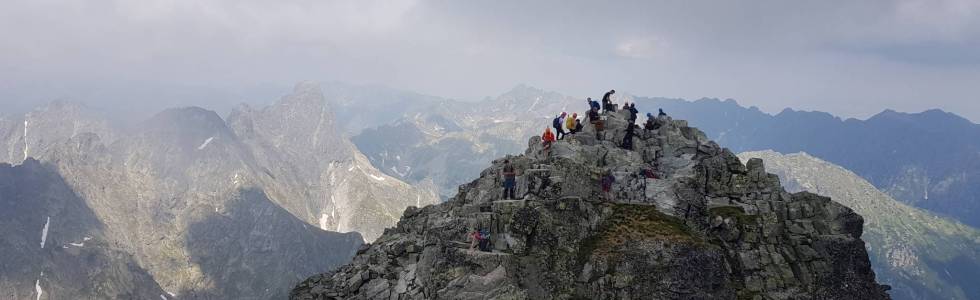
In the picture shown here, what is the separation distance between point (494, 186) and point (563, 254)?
1577 cm

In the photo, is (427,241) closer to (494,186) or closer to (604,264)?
(494,186)

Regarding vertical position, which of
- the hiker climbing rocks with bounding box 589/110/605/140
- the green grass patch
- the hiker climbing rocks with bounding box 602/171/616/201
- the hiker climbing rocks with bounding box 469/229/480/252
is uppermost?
the hiker climbing rocks with bounding box 589/110/605/140

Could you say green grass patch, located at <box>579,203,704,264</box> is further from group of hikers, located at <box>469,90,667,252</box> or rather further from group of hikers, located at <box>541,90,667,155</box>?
group of hikers, located at <box>541,90,667,155</box>

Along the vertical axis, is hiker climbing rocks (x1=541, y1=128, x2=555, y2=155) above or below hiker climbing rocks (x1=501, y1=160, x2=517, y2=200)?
above

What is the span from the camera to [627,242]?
142 ft

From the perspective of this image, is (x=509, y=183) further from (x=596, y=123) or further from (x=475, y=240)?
(x=596, y=123)

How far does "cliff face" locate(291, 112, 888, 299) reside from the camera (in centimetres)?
4138

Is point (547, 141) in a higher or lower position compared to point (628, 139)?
lower

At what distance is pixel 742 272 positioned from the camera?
46.2 metres

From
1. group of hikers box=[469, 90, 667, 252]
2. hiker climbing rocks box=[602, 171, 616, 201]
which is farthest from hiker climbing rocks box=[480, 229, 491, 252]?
hiker climbing rocks box=[602, 171, 616, 201]

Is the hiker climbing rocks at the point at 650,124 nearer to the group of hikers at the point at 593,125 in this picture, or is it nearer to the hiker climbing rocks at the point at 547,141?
the group of hikers at the point at 593,125

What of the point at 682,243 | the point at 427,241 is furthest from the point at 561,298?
the point at 427,241

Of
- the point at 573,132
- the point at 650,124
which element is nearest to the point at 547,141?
the point at 573,132

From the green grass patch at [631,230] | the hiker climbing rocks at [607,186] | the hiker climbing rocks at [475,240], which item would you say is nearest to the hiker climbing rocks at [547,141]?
the hiker climbing rocks at [607,186]
